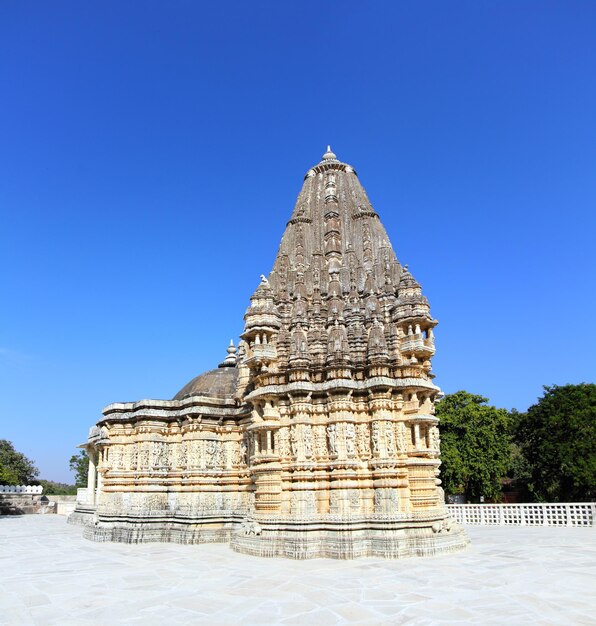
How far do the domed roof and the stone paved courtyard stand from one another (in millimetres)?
6737

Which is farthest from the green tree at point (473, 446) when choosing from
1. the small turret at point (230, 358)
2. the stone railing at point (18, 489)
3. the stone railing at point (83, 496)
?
the stone railing at point (18, 489)

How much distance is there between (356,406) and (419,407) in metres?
2.05

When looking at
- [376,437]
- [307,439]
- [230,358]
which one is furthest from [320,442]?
[230,358]

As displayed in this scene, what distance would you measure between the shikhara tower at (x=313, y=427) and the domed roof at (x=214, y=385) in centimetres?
13

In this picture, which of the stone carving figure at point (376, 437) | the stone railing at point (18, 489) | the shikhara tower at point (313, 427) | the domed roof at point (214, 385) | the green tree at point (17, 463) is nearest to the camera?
the shikhara tower at point (313, 427)

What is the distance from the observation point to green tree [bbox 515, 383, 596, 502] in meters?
30.0

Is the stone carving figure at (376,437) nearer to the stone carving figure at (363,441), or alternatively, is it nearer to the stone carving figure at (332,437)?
the stone carving figure at (363,441)

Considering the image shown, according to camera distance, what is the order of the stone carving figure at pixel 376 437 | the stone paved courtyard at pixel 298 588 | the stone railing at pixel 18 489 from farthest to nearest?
1. the stone railing at pixel 18 489
2. the stone carving figure at pixel 376 437
3. the stone paved courtyard at pixel 298 588

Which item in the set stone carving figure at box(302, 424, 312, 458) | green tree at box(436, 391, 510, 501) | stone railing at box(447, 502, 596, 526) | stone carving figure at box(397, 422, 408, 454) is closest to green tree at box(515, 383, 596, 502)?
green tree at box(436, 391, 510, 501)

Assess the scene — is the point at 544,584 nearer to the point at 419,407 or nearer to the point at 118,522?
the point at 419,407

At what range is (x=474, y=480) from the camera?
109ft

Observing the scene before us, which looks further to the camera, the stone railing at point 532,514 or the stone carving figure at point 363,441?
the stone railing at point 532,514

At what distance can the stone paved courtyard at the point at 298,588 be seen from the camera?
28.2 ft

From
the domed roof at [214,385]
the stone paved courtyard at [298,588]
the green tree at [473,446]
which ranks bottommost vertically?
the stone paved courtyard at [298,588]
